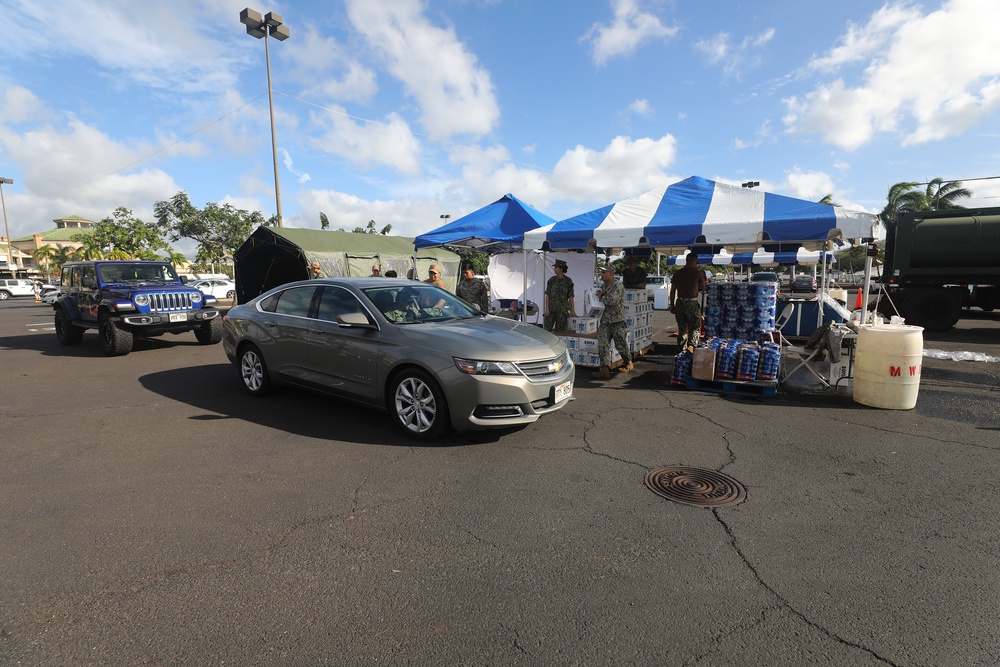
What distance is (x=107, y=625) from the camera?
2.40 metres

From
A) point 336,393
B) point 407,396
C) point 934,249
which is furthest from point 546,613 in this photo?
point 934,249

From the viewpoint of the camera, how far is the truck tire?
492 inches

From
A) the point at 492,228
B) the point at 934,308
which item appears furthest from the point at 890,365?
the point at 934,308

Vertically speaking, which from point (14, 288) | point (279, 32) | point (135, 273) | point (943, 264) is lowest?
point (14, 288)

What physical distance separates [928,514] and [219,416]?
6435 millimetres

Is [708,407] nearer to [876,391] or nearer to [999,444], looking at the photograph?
[876,391]

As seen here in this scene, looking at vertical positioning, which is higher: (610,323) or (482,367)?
(610,323)

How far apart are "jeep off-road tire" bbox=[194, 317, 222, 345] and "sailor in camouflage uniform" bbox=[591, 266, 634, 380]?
329 inches

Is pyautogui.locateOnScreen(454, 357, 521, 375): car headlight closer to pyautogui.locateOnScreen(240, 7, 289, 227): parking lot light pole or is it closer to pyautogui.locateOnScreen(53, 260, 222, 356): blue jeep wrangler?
pyautogui.locateOnScreen(53, 260, 222, 356): blue jeep wrangler

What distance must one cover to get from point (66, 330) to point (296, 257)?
677 centimetres

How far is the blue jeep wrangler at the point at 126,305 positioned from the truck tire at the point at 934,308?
1647 cm

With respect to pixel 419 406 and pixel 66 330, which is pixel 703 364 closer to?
pixel 419 406

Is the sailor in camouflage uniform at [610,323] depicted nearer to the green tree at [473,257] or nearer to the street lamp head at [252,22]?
the green tree at [473,257]

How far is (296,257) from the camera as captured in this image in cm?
1708
